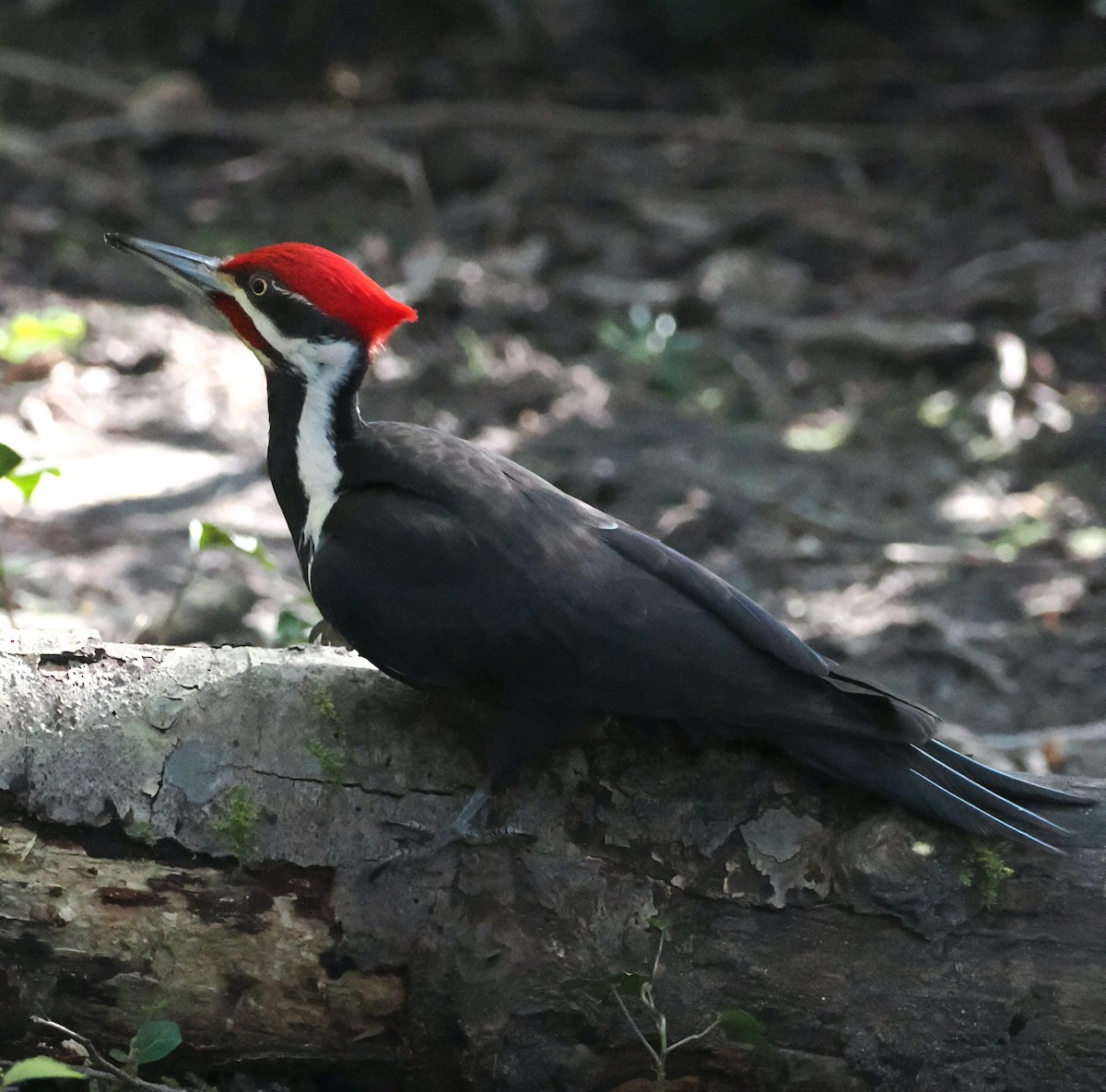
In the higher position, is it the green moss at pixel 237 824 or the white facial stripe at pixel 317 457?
the white facial stripe at pixel 317 457

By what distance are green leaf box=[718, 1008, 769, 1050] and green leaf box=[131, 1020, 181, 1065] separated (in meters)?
0.77

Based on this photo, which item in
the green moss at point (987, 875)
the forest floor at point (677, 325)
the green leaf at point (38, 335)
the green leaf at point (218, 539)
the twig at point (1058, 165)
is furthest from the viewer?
the twig at point (1058, 165)

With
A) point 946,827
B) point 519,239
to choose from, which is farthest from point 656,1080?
point 519,239

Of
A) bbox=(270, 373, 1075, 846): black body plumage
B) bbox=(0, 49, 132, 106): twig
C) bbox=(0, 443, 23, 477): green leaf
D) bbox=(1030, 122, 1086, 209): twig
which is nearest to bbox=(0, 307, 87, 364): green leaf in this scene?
bbox=(0, 49, 132, 106): twig

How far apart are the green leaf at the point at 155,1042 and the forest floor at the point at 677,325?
104 cm

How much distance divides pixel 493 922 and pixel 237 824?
0.40m

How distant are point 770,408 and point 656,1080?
3.76m

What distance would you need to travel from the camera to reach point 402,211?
7082 mm

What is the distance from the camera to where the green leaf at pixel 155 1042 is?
209cm

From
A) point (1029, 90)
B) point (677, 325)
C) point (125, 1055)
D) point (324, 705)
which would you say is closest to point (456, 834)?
point (324, 705)

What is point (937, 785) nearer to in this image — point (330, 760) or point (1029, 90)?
point (330, 760)

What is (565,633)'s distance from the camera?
2.29 metres

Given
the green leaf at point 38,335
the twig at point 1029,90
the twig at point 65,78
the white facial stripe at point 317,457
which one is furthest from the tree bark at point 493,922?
the twig at point 1029,90

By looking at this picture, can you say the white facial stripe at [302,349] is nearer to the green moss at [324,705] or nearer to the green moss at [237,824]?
the green moss at [324,705]
